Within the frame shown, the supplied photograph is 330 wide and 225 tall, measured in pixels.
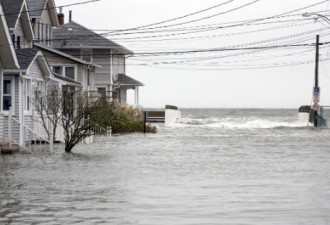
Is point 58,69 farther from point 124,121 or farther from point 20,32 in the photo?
point 20,32

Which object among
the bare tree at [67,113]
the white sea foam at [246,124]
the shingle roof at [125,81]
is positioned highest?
the shingle roof at [125,81]

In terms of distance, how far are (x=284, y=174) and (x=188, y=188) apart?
16.0 ft

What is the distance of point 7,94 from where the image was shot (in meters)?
34.2

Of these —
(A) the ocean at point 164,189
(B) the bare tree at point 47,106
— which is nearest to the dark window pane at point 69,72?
(B) the bare tree at point 47,106

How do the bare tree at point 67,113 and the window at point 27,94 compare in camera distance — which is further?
the window at point 27,94

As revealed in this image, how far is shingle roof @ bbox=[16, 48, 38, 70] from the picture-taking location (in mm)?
33912

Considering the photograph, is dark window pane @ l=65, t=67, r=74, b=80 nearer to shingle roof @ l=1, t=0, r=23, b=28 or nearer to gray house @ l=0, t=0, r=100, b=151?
gray house @ l=0, t=0, r=100, b=151

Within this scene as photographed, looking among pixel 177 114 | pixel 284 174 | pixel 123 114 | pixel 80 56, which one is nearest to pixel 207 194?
pixel 284 174

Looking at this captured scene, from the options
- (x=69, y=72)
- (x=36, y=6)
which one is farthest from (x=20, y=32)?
(x=69, y=72)

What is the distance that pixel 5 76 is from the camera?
1336 inches

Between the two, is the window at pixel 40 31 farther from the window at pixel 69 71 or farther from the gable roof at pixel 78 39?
the gable roof at pixel 78 39

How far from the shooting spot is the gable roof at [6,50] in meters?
31.5

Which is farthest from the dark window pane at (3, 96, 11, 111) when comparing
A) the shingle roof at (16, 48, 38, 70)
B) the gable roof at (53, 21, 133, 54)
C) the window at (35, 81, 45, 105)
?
the gable roof at (53, 21, 133, 54)

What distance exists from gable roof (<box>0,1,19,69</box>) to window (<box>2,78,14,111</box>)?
1408 mm
